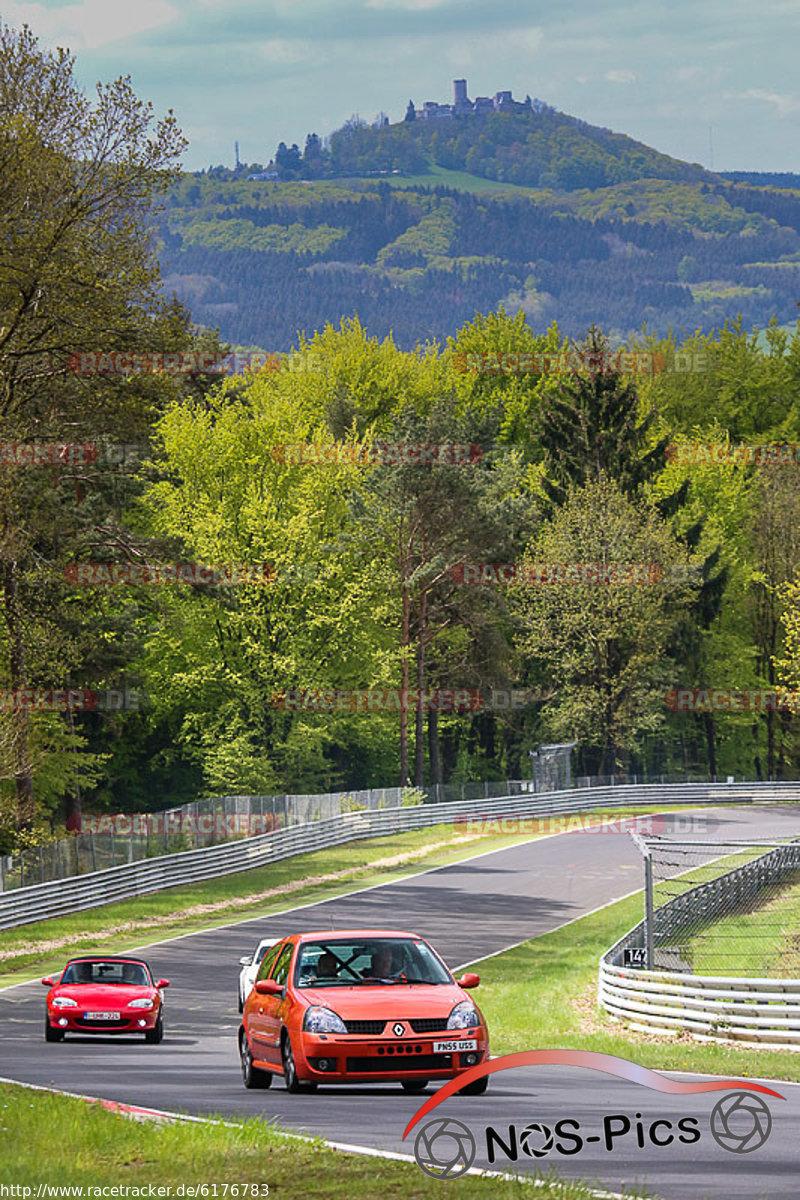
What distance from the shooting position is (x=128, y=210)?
128 feet

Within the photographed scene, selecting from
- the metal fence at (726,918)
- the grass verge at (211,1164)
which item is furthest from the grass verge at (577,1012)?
the grass verge at (211,1164)

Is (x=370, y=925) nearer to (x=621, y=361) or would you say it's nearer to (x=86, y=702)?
(x=86, y=702)

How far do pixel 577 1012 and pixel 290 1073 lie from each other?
13884mm

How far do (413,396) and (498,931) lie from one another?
5419cm

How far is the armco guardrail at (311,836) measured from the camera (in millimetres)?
39094

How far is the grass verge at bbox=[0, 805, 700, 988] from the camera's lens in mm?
35094

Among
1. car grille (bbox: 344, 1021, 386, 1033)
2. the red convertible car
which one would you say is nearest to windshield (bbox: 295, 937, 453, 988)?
car grille (bbox: 344, 1021, 386, 1033)

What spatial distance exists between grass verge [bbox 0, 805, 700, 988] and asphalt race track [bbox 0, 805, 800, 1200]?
74.2 inches

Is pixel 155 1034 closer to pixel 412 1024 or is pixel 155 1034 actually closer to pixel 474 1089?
pixel 474 1089

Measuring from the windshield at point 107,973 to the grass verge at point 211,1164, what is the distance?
11459 mm

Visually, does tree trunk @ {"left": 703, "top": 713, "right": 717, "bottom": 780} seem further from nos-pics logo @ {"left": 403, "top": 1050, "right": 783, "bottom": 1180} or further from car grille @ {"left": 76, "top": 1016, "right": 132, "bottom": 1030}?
nos-pics logo @ {"left": 403, "top": 1050, "right": 783, "bottom": 1180}

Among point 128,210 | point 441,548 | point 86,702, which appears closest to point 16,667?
point 128,210

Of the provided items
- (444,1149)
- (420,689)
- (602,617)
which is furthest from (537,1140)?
(602,617)

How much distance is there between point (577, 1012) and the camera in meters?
25.8
